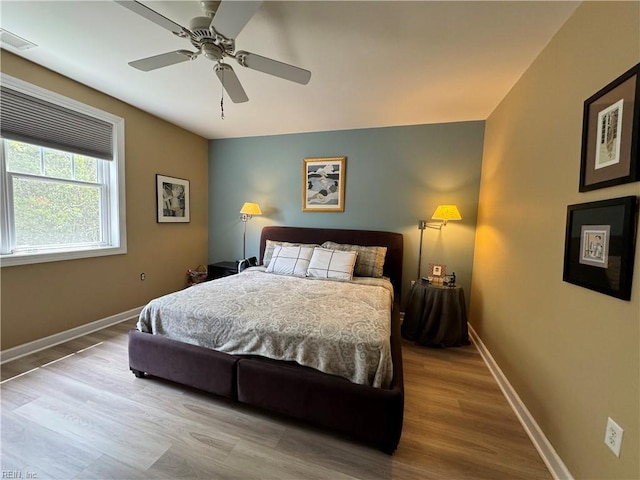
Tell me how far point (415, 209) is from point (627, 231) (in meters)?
2.40

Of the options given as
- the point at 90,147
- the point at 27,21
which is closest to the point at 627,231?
the point at 27,21

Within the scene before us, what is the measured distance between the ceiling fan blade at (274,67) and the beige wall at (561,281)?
1572 mm

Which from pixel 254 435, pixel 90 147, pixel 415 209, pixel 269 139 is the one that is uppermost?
pixel 269 139

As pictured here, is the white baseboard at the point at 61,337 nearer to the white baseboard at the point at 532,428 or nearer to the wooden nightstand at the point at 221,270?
the wooden nightstand at the point at 221,270

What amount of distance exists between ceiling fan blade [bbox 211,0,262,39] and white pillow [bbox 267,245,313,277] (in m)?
2.19

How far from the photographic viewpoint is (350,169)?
364 centimetres

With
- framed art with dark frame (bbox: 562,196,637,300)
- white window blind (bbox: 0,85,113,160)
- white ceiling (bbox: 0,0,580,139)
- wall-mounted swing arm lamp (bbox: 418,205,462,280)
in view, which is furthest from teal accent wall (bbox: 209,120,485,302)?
framed art with dark frame (bbox: 562,196,637,300)

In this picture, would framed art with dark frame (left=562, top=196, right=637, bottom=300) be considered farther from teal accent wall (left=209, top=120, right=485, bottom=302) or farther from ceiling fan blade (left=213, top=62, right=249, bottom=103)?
ceiling fan blade (left=213, top=62, right=249, bottom=103)

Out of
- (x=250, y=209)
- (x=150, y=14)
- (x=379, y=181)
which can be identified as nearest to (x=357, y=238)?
(x=379, y=181)

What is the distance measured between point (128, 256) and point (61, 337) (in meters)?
1.01

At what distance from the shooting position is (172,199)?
372 centimetres

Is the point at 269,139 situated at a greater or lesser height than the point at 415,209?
greater

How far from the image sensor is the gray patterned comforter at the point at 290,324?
1.55 meters

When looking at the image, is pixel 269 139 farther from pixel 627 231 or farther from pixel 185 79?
pixel 627 231
